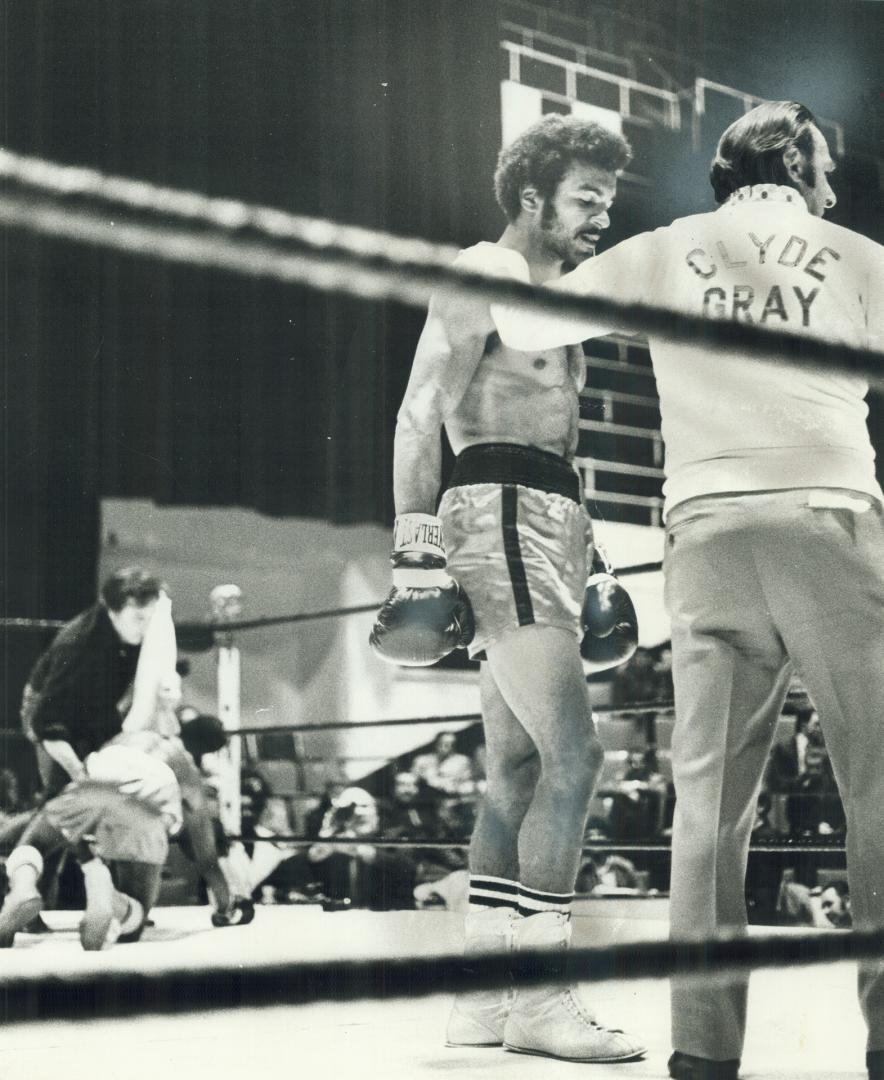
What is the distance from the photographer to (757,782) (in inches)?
37.6

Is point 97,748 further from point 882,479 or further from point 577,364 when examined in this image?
point 882,479

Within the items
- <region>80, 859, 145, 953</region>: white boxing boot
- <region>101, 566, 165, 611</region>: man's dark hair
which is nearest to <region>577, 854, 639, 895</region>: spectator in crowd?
<region>80, 859, 145, 953</region>: white boxing boot

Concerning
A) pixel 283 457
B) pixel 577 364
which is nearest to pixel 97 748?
pixel 283 457

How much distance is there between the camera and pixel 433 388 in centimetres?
116

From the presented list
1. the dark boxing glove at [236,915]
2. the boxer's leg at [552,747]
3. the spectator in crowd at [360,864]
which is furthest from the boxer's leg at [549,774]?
the spectator in crowd at [360,864]

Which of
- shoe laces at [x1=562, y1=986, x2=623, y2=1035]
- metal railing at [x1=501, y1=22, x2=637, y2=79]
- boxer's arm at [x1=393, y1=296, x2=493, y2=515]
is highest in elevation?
metal railing at [x1=501, y1=22, x2=637, y2=79]

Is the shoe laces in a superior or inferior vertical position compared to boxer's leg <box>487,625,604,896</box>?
inferior

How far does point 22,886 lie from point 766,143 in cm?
141

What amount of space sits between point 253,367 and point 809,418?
1.17m

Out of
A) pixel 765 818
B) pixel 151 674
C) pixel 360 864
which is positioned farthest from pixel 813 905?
pixel 151 674

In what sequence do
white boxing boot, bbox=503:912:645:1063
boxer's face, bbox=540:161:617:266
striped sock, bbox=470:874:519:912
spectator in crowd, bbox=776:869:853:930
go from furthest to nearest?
spectator in crowd, bbox=776:869:853:930 → boxer's face, bbox=540:161:617:266 → striped sock, bbox=470:874:519:912 → white boxing boot, bbox=503:912:645:1063

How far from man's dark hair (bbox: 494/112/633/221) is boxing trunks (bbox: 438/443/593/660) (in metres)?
0.30

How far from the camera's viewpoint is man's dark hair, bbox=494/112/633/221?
1.26 m

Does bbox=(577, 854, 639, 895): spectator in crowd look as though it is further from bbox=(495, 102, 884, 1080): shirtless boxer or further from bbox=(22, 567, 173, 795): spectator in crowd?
bbox=(495, 102, 884, 1080): shirtless boxer
